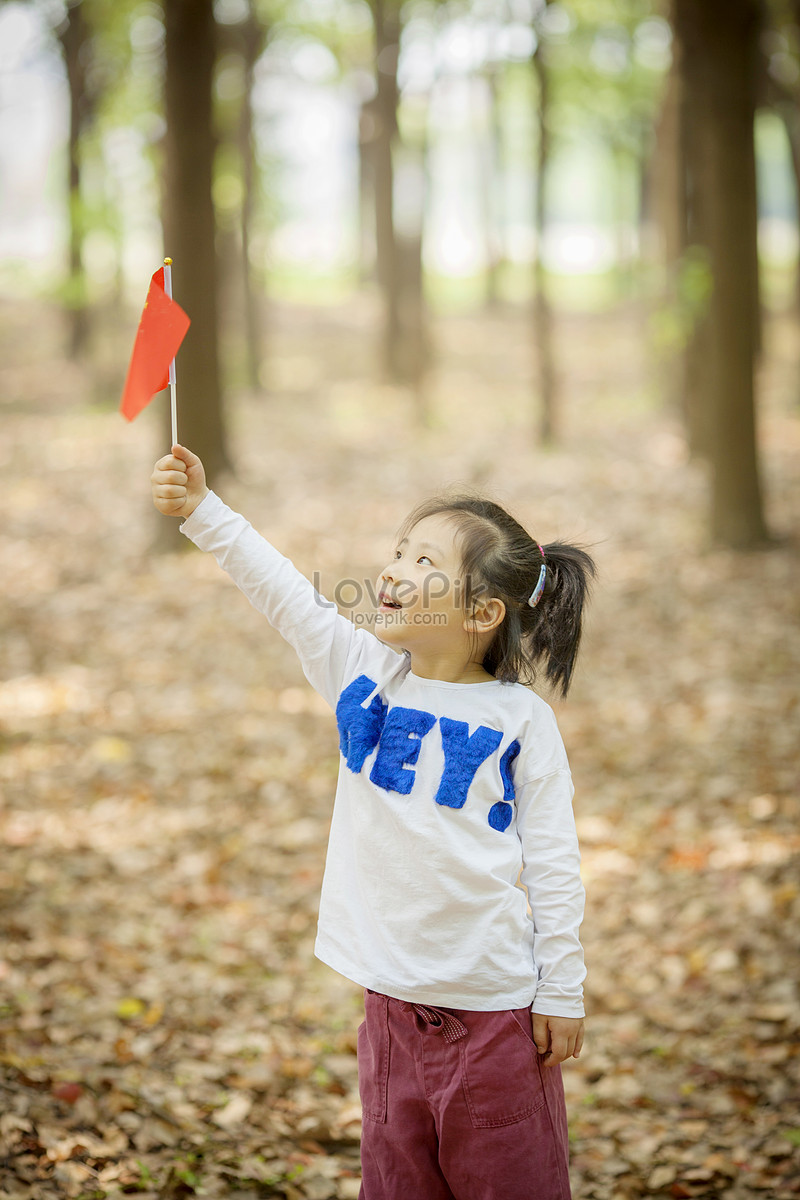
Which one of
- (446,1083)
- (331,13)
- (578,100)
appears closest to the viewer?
(446,1083)

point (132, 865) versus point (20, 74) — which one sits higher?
point (20, 74)

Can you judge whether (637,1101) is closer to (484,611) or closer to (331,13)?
(484,611)

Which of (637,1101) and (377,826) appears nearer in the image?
(377,826)

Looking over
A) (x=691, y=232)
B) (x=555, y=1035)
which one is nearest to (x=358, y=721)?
(x=555, y=1035)

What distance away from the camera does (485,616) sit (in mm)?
2078

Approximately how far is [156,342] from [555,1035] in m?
1.67

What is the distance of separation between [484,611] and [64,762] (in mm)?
4789

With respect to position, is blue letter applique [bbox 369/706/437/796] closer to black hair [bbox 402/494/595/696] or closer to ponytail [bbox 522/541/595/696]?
black hair [bbox 402/494/595/696]

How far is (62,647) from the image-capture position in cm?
801

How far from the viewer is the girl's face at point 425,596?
2008 mm

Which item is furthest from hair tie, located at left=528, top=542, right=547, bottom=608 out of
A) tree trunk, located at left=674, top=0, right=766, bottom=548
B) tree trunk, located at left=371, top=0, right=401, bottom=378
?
tree trunk, located at left=371, top=0, right=401, bottom=378

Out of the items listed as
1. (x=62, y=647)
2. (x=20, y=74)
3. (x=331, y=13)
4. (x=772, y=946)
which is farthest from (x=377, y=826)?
(x=20, y=74)

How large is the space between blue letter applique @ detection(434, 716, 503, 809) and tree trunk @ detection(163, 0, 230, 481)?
7752mm

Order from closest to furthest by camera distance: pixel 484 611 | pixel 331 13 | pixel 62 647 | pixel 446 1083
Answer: pixel 446 1083 < pixel 484 611 < pixel 62 647 < pixel 331 13
